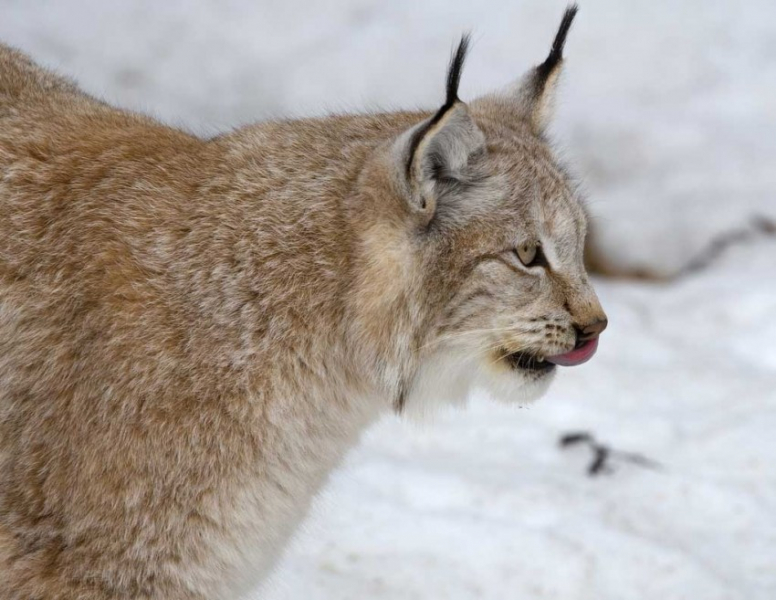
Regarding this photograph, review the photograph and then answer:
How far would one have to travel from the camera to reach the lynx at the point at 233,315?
3.32m

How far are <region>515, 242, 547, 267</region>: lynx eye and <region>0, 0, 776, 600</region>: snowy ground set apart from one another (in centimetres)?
119

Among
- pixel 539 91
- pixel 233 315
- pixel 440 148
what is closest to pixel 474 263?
pixel 440 148

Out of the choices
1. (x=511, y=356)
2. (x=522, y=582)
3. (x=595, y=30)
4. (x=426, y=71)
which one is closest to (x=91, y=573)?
(x=511, y=356)

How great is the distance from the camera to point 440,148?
11.4 ft

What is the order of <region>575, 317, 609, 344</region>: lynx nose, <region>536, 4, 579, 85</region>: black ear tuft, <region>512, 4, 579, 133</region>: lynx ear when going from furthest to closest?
1. <region>512, 4, 579, 133</region>: lynx ear
2. <region>536, 4, 579, 85</region>: black ear tuft
3. <region>575, 317, 609, 344</region>: lynx nose

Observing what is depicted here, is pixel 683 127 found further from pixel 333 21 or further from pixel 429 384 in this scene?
pixel 429 384

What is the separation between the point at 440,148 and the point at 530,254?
44cm

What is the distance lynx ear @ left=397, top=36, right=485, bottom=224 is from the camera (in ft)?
→ 10.8

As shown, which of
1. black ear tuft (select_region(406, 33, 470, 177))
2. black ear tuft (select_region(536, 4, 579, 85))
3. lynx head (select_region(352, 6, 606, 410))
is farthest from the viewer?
black ear tuft (select_region(536, 4, 579, 85))

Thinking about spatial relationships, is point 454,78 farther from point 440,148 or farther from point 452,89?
point 440,148

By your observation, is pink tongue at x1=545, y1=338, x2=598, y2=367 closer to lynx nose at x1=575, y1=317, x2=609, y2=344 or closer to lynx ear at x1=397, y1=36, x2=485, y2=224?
lynx nose at x1=575, y1=317, x2=609, y2=344

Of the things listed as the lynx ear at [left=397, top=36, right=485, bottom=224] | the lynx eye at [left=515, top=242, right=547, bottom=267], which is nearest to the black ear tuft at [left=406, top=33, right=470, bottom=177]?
the lynx ear at [left=397, top=36, right=485, bottom=224]

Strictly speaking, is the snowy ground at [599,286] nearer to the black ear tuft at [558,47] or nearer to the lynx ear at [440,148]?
the lynx ear at [440,148]

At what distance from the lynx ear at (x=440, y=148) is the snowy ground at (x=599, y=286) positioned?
127cm
